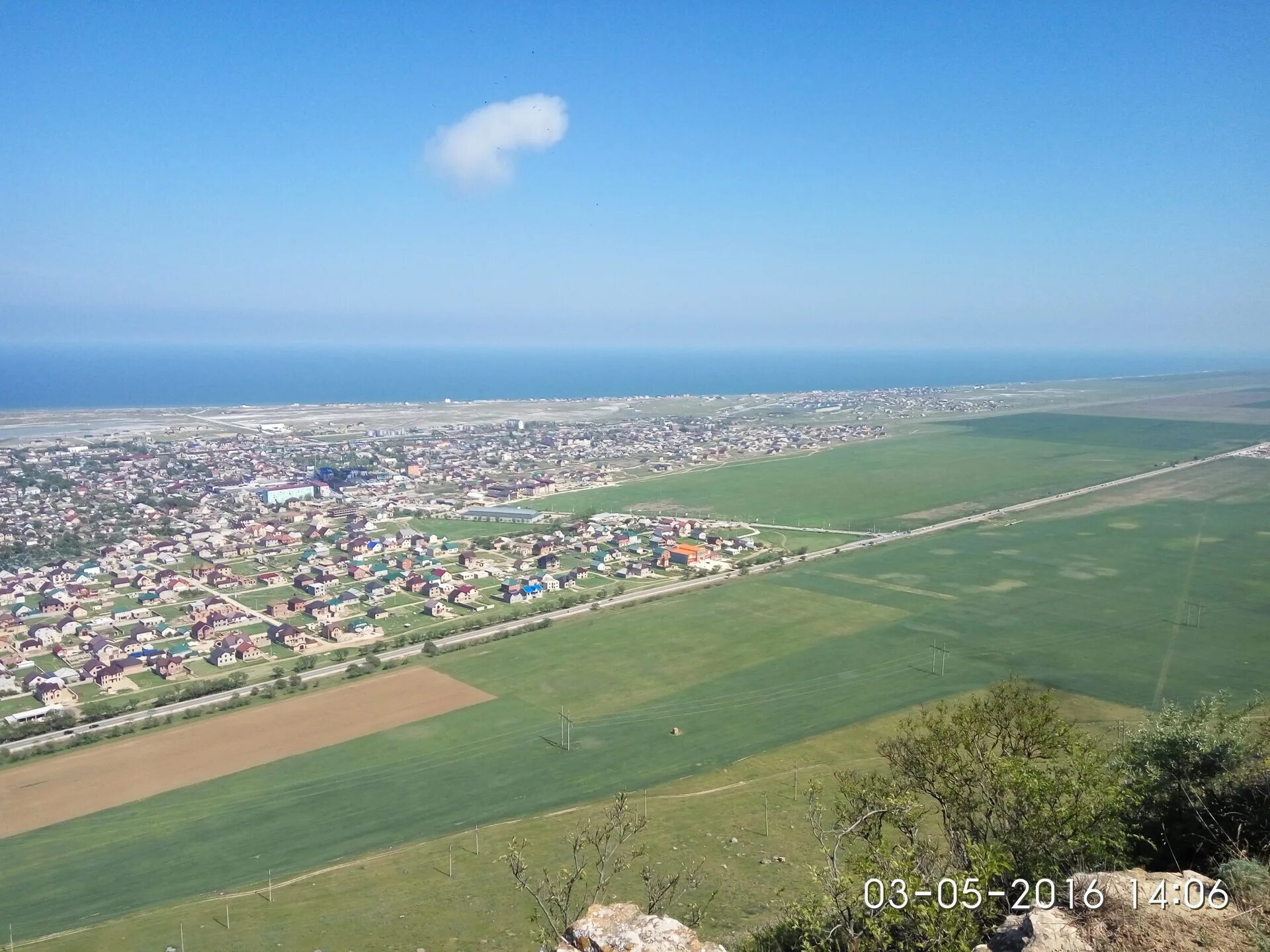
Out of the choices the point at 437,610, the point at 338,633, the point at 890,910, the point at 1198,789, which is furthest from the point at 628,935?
the point at 437,610

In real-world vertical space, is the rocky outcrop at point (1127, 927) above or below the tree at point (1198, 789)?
above

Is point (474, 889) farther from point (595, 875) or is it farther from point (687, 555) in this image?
point (687, 555)

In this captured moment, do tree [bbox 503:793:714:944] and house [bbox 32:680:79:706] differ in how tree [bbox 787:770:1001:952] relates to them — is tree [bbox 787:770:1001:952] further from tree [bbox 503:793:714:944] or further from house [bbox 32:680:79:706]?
house [bbox 32:680:79:706]

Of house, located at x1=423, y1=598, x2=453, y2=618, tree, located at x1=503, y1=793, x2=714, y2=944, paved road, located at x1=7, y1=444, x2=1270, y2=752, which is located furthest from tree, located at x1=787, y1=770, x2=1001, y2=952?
house, located at x1=423, y1=598, x2=453, y2=618

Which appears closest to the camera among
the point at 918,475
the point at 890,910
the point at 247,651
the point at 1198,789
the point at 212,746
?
the point at 890,910

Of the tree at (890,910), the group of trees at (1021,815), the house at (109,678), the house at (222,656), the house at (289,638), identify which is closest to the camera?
the tree at (890,910)


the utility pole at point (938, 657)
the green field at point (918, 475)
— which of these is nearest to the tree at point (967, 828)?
the utility pole at point (938, 657)
